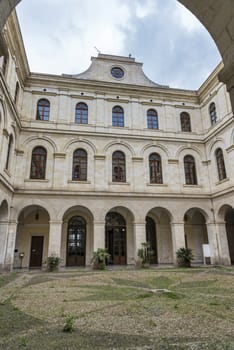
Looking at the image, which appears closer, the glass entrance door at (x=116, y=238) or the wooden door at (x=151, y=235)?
the glass entrance door at (x=116, y=238)

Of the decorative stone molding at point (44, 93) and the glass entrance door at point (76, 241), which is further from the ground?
the decorative stone molding at point (44, 93)

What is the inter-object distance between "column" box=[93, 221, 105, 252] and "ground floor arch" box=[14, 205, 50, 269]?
3897 millimetres

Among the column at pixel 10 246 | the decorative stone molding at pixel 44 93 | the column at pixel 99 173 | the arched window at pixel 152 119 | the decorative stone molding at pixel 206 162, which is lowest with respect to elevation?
the column at pixel 10 246

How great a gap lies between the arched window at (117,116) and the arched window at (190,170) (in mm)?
5461

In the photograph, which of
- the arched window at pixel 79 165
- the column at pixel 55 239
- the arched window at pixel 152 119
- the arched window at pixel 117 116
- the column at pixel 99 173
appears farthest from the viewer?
the arched window at pixel 152 119

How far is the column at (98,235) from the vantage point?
581 inches

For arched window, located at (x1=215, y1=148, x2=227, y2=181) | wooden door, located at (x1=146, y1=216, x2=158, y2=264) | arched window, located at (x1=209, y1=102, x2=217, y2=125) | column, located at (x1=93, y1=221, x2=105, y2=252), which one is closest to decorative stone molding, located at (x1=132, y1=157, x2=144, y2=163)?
wooden door, located at (x1=146, y1=216, x2=158, y2=264)

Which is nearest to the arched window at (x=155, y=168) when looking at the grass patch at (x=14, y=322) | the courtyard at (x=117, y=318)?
the courtyard at (x=117, y=318)

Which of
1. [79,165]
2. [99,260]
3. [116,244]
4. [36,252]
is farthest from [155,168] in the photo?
[36,252]

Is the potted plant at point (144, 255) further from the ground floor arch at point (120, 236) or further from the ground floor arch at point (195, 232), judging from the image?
the ground floor arch at point (195, 232)

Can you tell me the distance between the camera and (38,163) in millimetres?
15773

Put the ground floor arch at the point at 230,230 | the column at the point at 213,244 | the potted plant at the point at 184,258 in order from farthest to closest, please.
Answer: the ground floor arch at the point at 230,230, the column at the point at 213,244, the potted plant at the point at 184,258

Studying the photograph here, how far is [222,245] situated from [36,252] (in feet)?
40.4

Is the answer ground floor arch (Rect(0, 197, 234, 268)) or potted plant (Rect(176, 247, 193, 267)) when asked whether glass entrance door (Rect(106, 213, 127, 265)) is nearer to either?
ground floor arch (Rect(0, 197, 234, 268))
